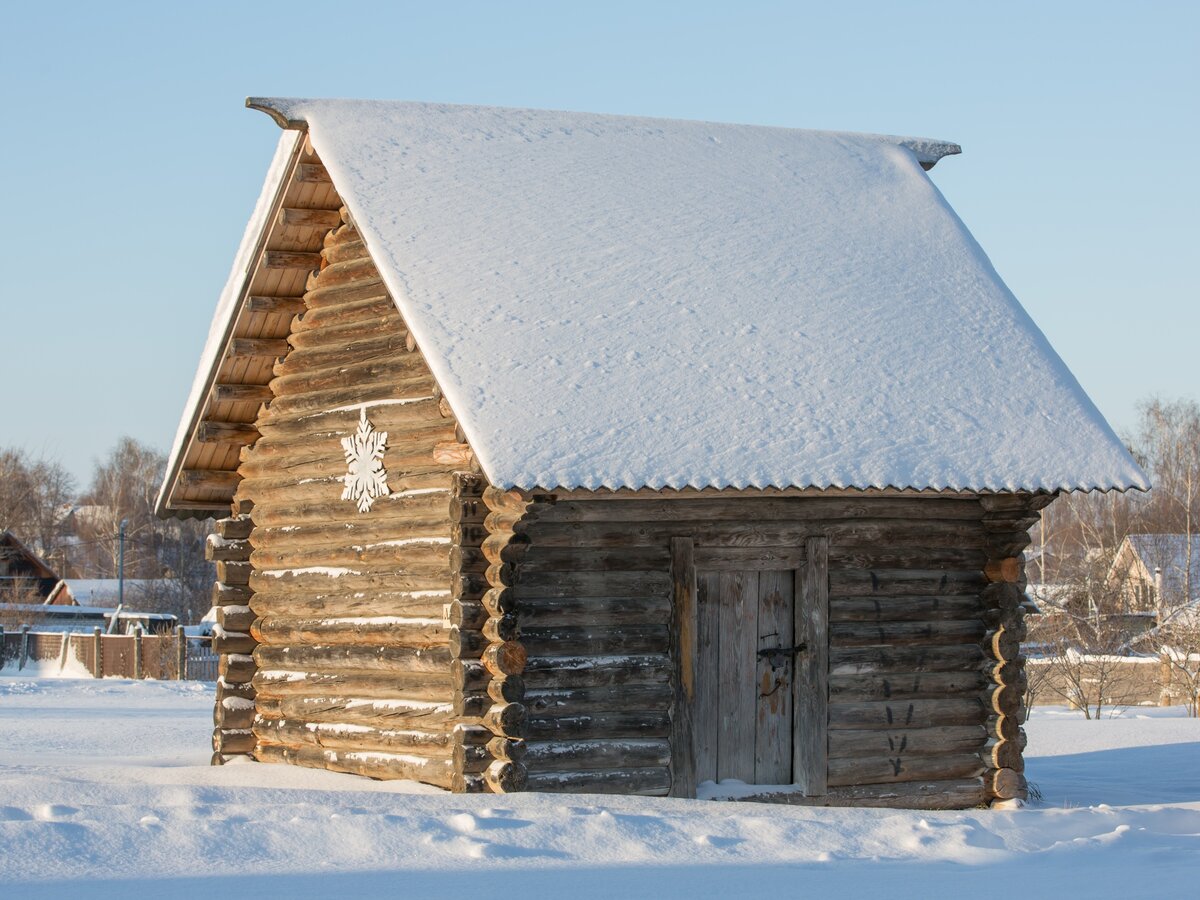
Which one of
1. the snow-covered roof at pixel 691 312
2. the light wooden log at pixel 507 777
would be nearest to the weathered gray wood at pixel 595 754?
the light wooden log at pixel 507 777

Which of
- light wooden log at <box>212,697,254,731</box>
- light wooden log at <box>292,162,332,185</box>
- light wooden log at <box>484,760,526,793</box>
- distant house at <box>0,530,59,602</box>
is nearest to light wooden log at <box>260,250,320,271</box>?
light wooden log at <box>292,162,332,185</box>

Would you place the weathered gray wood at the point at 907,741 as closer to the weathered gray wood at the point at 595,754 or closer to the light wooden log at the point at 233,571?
the weathered gray wood at the point at 595,754

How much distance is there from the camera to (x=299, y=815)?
360 inches

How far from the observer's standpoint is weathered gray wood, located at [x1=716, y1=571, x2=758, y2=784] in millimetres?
11977

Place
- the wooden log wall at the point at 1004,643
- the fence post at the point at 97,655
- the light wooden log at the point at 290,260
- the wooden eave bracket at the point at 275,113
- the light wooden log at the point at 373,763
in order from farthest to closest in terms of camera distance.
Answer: the fence post at the point at 97,655 → the light wooden log at the point at 290,260 → the wooden log wall at the point at 1004,643 → the wooden eave bracket at the point at 275,113 → the light wooden log at the point at 373,763

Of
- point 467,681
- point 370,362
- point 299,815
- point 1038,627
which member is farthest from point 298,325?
point 1038,627

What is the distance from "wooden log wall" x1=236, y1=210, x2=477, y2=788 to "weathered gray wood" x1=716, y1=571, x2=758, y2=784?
2.11 meters

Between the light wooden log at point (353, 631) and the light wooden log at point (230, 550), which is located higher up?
the light wooden log at point (230, 550)

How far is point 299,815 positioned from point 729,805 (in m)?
3.23

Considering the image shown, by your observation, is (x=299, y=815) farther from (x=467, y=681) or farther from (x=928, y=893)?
(x=928, y=893)

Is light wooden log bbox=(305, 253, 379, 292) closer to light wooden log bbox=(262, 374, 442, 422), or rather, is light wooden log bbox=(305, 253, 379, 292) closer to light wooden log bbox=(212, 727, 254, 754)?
light wooden log bbox=(262, 374, 442, 422)

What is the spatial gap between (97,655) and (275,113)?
91.6ft

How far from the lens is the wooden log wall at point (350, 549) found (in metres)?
12.0

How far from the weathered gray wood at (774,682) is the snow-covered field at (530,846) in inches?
52.2
